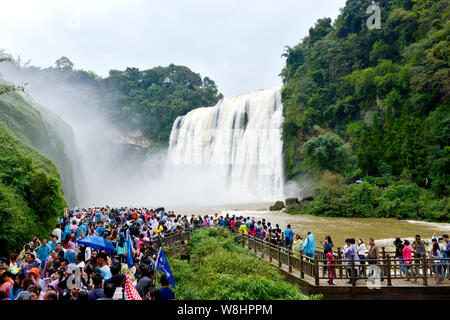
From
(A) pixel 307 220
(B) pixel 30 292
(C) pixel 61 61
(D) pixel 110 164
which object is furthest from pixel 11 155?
(C) pixel 61 61

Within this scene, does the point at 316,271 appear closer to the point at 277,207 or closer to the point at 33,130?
the point at 277,207

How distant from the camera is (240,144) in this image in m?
43.5

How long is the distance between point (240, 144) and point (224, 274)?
35.9 metres

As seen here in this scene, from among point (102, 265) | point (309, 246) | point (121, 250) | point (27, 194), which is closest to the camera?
point (102, 265)

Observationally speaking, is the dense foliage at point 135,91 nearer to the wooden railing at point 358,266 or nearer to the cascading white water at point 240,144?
the cascading white water at point 240,144

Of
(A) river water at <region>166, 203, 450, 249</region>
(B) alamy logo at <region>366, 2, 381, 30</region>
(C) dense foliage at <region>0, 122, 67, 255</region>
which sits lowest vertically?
(A) river water at <region>166, 203, 450, 249</region>

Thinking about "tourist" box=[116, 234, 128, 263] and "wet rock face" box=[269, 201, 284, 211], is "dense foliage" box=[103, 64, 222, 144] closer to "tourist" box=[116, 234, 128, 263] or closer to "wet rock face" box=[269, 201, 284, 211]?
"wet rock face" box=[269, 201, 284, 211]

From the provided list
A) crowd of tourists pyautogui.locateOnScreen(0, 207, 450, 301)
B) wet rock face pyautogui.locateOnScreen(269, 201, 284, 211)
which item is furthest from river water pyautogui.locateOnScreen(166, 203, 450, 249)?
crowd of tourists pyautogui.locateOnScreen(0, 207, 450, 301)

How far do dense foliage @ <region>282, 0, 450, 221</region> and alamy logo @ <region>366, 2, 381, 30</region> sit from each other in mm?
523

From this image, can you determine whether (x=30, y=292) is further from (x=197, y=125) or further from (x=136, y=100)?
(x=136, y=100)

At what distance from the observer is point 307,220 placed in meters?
25.3

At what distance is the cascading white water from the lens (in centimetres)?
4006

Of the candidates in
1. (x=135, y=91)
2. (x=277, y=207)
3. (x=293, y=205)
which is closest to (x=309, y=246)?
(x=293, y=205)

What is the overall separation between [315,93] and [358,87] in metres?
5.95
